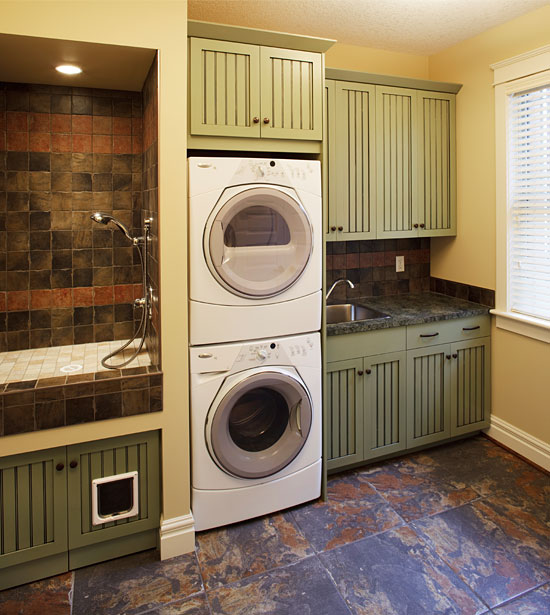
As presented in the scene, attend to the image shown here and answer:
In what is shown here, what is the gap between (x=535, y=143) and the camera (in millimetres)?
2805

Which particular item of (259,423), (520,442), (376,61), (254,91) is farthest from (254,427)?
(376,61)

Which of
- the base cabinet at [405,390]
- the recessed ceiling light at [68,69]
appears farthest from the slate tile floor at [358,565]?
the recessed ceiling light at [68,69]

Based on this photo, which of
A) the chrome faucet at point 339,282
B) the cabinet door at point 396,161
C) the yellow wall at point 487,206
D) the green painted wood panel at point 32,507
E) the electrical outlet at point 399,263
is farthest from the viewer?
the electrical outlet at point 399,263

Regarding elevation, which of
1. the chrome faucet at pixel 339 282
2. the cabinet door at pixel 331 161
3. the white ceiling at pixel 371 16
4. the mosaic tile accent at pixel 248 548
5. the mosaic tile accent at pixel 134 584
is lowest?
the mosaic tile accent at pixel 134 584

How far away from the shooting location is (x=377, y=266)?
346 cm

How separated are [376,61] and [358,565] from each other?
3.05 meters

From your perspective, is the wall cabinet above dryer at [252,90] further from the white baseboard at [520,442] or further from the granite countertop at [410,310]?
the white baseboard at [520,442]

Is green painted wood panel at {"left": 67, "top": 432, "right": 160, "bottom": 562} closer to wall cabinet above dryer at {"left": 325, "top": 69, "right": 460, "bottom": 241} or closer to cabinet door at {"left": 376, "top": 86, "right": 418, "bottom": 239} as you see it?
wall cabinet above dryer at {"left": 325, "top": 69, "right": 460, "bottom": 241}

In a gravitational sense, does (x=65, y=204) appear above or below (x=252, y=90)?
below

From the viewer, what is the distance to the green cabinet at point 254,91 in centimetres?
212

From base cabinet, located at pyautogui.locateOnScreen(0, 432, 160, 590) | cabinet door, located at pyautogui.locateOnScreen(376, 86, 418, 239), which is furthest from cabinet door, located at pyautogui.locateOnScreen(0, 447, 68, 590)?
cabinet door, located at pyautogui.locateOnScreen(376, 86, 418, 239)

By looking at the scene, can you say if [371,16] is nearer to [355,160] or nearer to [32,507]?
[355,160]

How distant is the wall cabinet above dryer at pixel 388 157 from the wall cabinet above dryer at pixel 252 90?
53 cm

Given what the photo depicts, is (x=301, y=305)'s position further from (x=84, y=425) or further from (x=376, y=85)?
(x=376, y=85)
